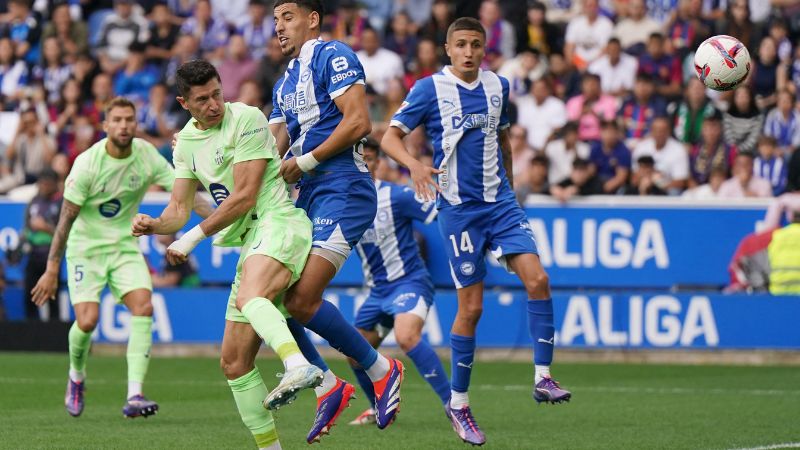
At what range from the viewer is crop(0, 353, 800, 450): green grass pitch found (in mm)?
9539

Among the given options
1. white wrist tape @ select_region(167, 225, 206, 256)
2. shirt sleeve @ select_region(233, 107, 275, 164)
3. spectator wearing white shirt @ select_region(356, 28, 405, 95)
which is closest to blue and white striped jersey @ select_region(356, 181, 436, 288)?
shirt sleeve @ select_region(233, 107, 275, 164)

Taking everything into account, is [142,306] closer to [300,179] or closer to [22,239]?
[300,179]

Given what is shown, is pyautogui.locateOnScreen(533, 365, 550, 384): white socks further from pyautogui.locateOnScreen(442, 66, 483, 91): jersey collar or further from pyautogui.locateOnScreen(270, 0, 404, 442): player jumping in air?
pyautogui.locateOnScreen(442, 66, 483, 91): jersey collar

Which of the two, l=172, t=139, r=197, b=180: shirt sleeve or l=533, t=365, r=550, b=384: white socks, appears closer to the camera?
l=172, t=139, r=197, b=180: shirt sleeve

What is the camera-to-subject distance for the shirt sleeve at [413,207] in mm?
11391

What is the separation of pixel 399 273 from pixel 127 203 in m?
2.41

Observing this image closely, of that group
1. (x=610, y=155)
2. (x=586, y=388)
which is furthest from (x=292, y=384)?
(x=610, y=155)

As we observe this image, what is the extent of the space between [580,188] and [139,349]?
716cm

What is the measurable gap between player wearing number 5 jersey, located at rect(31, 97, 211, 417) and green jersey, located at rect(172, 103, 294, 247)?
325 centimetres

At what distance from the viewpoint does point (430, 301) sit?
11.5 meters

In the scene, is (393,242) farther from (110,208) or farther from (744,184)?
(744,184)

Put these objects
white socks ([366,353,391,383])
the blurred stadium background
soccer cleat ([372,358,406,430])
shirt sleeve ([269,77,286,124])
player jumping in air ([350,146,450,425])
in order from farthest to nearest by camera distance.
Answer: the blurred stadium background < player jumping in air ([350,146,450,425]) < shirt sleeve ([269,77,286,124]) < white socks ([366,353,391,383]) < soccer cleat ([372,358,406,430])

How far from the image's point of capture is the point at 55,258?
1106cm

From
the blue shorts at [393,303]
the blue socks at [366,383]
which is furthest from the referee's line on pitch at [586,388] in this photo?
the blue socks at [366,383]
